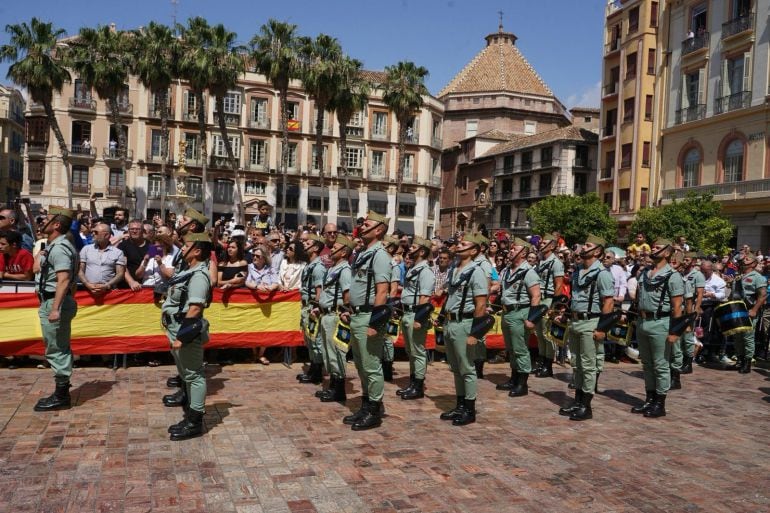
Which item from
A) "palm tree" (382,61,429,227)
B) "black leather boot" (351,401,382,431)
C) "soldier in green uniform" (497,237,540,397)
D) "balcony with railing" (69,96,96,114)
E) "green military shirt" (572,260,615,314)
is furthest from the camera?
"balcony with railing" (69,96,96,114)

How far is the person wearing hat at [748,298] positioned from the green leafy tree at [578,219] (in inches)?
1039

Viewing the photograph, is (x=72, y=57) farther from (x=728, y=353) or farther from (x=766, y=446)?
(x=766, y=446)

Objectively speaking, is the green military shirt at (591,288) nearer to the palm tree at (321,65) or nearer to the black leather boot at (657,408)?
the black leather boot at (657,408)

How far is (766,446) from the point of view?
7727 millimetres

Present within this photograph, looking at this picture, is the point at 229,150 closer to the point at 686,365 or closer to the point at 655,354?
the point at 686,365

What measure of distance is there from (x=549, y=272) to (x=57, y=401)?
7324mm

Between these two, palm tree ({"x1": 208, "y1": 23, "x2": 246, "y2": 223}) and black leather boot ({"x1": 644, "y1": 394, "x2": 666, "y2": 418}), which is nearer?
black leather boot ({"x1": 644, "y1": 394, "x2": 666, "y2": 418})

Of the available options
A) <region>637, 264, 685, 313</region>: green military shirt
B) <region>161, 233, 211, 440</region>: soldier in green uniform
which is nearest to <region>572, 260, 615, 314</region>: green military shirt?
<region>637, 264, 685, 313</region>: green military shirt

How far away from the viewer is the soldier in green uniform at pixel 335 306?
28.4ft

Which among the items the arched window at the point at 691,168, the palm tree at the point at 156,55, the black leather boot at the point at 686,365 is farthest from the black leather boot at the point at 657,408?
the palm tree at the point at 156,55

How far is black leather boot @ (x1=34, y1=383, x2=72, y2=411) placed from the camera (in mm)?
7715

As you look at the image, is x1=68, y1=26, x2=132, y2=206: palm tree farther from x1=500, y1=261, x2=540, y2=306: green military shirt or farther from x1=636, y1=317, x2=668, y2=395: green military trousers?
x1=636, y1=317, x2=668, y2=395: green military trousers

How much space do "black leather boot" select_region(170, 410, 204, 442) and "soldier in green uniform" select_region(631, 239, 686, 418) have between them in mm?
5603

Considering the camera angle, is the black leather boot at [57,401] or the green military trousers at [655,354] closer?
the black leather boot at [57,401]
